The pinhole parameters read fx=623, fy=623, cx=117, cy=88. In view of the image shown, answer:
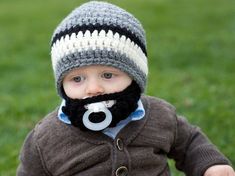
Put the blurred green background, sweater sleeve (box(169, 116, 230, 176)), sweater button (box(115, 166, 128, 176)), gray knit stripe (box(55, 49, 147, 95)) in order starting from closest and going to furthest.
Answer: gray knit stripe (box(55, 49, 147, 95)) → sweater button (box(115, 166, 128, 176)) → sweater sleeve (box(169, 116, 230, 176)) → the blurred green background

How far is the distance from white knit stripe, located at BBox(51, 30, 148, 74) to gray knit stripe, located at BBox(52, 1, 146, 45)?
53mm

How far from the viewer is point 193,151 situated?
3.22 m

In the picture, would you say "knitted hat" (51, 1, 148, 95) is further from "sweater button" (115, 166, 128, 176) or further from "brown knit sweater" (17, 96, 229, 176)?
"sweater button" (115, 166, 128, 176)

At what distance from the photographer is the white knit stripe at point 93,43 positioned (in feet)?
9.39

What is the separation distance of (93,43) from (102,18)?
0.14 metres

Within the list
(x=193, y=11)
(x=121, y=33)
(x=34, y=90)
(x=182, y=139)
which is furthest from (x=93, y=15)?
(x=193, y=11)

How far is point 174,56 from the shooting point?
26.8 ft

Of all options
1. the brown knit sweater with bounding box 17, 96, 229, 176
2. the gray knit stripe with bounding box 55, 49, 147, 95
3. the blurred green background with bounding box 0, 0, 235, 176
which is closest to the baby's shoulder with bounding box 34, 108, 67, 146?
the brown knit sweater with bounding box 17, 96, 229, 176

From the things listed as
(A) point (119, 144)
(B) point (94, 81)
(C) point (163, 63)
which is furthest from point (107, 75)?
(C) point (163, 63)

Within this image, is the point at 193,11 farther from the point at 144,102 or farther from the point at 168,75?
the point at 144,102

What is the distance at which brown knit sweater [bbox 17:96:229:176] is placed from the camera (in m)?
2.99

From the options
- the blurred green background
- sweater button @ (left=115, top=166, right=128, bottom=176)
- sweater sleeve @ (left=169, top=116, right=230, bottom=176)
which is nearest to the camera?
sweater button @ (left=115, top=166, right=128, bottom=176)

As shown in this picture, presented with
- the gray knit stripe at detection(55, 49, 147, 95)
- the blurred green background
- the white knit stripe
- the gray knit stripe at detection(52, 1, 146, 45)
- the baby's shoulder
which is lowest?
the blurred green background

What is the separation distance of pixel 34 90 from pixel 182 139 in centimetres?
388
